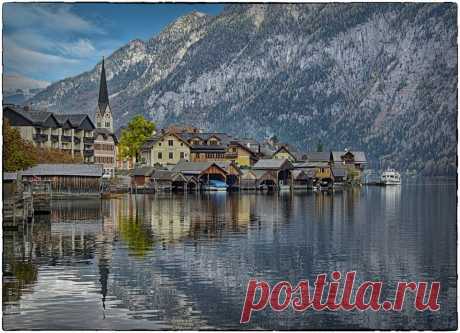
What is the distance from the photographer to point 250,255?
2769 centimetres

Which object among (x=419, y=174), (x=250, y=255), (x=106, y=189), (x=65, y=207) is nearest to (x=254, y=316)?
(x=250, y=255)

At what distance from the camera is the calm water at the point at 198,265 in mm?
18016

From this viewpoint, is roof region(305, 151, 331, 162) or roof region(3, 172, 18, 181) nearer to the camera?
roof region(3, 172, 18, 181)

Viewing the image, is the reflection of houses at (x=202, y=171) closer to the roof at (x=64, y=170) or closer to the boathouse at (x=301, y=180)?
the boathouse at (x=301, y=180)

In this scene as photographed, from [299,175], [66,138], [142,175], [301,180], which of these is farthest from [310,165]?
[66,138]

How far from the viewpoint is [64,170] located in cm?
6506

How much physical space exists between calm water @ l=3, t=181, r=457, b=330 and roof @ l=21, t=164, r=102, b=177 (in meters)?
19.7

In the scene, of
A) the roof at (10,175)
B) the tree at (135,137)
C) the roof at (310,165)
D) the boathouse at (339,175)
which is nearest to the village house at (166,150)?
the tree at (135,137)

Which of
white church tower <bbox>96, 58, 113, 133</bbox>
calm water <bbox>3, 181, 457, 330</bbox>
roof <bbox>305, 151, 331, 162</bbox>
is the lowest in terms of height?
calm water <bbox>3, 181, 457, 330</bbox>

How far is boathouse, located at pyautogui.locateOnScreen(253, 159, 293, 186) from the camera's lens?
337 feet

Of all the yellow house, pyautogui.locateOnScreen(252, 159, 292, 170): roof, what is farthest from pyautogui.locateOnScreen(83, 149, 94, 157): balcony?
pyautogui.locateOnScreen(252, 159, 292, 170): roof

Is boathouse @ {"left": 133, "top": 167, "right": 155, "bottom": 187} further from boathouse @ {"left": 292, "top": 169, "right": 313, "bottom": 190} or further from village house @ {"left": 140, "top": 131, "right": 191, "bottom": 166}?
boathouse @ {"left": 292, "top": 169, "right": 313, "bottom": 190}

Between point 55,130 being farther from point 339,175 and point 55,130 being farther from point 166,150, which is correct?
point 339,175

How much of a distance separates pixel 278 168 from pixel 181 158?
563 inches
